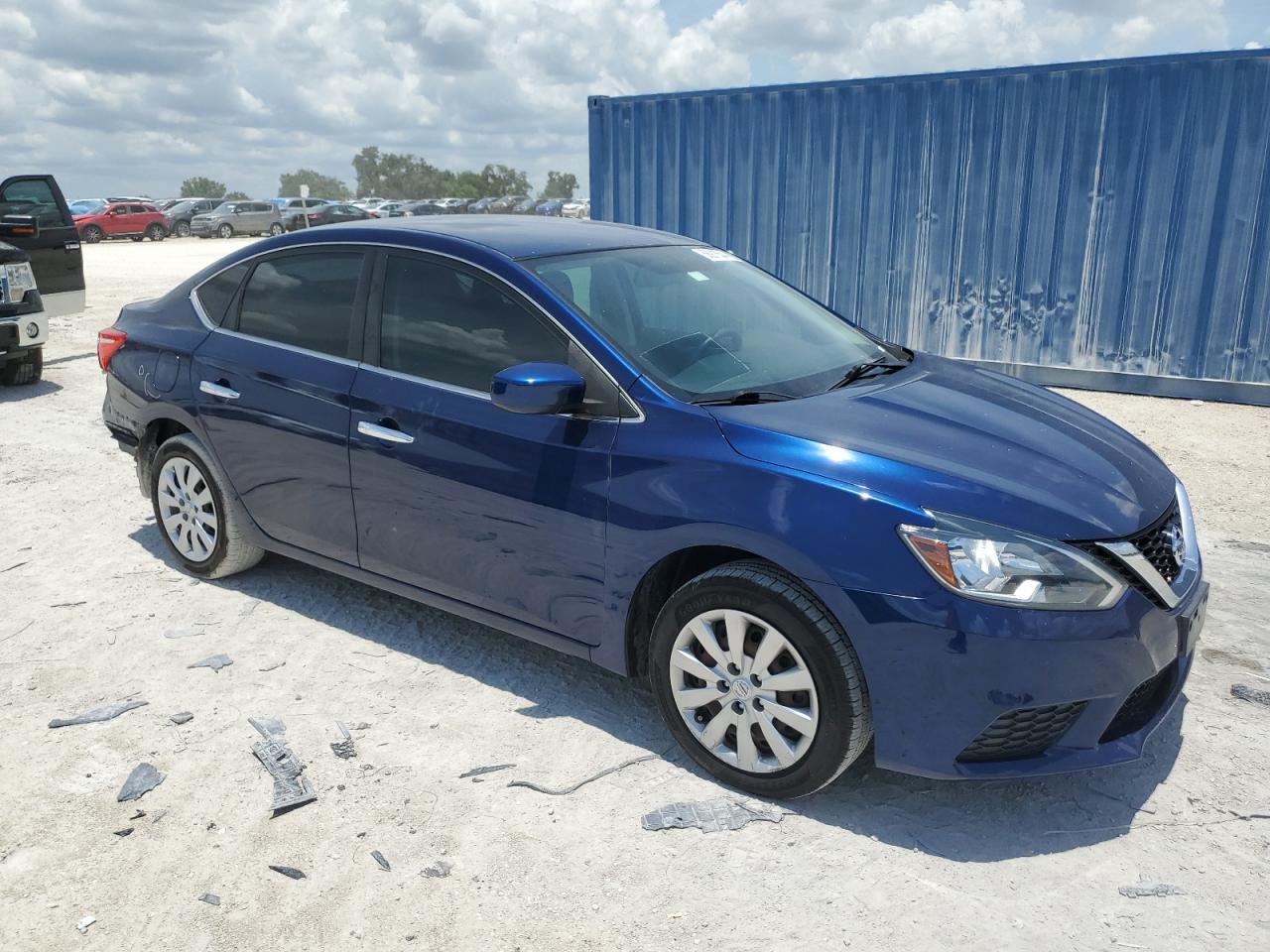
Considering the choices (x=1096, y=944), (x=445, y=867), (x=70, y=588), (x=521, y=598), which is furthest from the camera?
(x=70, y=588)

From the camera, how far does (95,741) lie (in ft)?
11.9

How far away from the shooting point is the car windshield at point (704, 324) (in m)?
3.56

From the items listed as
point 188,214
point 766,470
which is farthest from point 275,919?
point 188,214

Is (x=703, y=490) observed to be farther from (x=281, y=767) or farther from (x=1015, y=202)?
(x=1015, y=202)

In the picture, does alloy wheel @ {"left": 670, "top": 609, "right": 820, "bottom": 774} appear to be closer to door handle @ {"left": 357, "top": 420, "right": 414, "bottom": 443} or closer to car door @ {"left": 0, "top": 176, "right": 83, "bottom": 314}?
door handle @ {"left": 357, "top": 420, "right": 414, "bottom": 443}

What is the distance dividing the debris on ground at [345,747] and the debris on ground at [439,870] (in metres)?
0.71

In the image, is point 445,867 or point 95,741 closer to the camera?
point 445,867

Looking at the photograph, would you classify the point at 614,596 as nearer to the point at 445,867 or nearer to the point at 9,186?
the point at 445,867

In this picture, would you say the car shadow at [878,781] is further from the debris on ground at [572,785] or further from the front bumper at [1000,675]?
the front bumper at [1000,675]

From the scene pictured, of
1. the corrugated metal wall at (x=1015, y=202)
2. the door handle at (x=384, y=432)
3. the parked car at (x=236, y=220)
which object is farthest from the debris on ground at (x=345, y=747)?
the parked car at (x=236, y=220)

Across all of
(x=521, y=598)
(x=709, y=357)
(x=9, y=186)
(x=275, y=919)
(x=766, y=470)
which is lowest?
(x=275, y=919)

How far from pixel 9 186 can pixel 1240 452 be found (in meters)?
11.4

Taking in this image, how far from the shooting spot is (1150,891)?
2.84 meters

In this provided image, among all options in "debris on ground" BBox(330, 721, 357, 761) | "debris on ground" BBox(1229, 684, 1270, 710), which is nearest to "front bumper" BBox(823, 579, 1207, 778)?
"debris on ground" BBox(1229, 684, 1270, 710)
